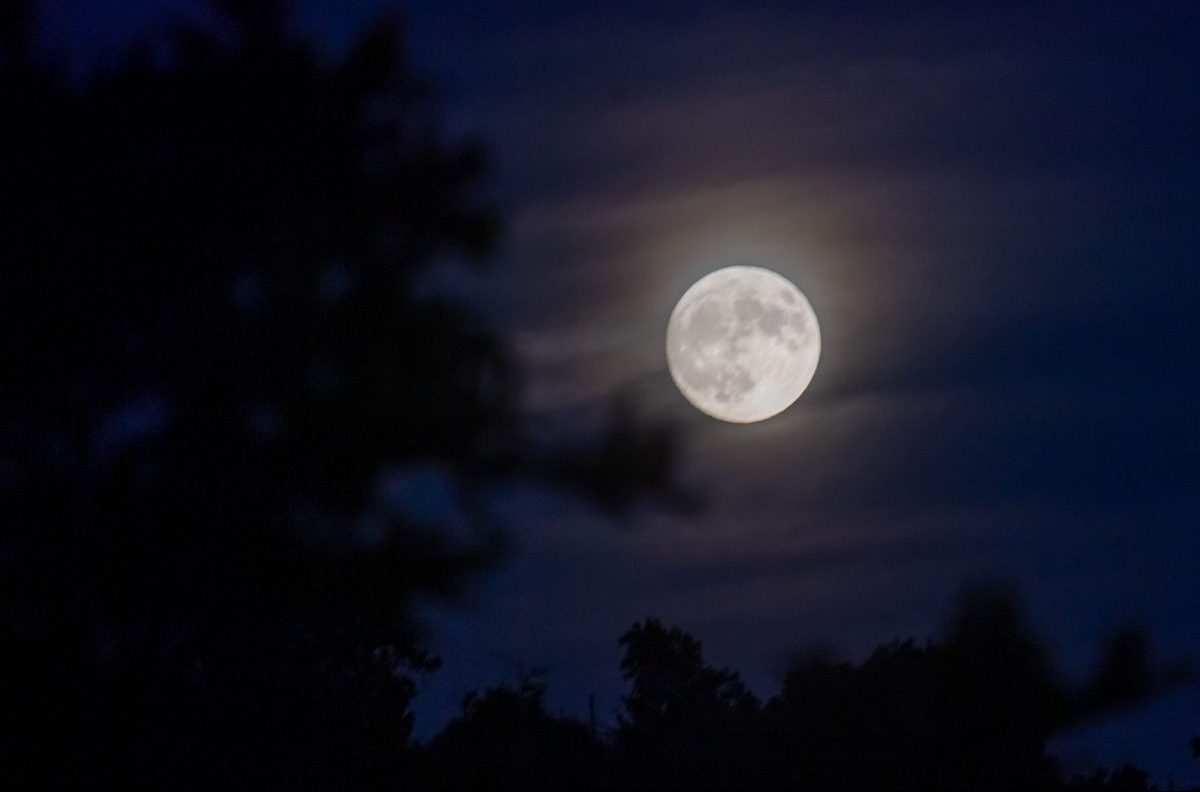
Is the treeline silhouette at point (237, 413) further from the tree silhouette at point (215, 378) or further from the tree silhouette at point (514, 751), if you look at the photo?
the tree silhouette at point (514, 751)

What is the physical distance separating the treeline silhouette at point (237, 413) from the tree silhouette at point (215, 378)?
0.05ft

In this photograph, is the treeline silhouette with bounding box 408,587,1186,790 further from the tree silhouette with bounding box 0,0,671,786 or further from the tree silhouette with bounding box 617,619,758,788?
the tree silhouette with bounding box 0,0,671,786

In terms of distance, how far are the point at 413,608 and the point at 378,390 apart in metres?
1.22

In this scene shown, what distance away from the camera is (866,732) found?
1050cm

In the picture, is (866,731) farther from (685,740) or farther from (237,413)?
(237,413)

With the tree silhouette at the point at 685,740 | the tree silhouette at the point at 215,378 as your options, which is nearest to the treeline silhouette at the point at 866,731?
the tree silhouette at the point at 685,740

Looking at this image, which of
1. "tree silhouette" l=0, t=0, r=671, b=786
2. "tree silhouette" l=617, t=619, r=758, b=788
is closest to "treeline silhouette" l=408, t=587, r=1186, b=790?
"tree silhouette" l=617, t=619, r=758, b=788

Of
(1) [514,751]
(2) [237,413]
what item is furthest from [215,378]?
(1) [514,751]

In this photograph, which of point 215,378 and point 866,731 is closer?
point 215,378

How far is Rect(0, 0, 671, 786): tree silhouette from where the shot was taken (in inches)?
357

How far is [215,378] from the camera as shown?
9.09m

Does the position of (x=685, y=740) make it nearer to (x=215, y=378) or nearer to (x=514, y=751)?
(x=514, y=751)

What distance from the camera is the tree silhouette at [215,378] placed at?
9078mm

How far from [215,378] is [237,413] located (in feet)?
0.67
